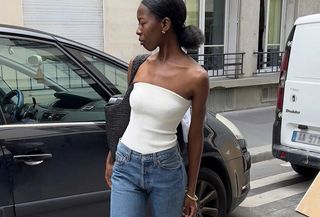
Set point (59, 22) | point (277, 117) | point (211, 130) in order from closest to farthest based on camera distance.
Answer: point (211, 130) → point (277, 117) → point (59, 22)

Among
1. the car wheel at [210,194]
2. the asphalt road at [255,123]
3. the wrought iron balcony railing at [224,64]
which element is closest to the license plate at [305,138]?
the car wheel at [210,194]

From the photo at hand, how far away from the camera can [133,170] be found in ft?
6.93

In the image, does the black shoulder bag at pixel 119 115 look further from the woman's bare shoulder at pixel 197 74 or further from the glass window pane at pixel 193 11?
the glass window pane at pixel 193 11

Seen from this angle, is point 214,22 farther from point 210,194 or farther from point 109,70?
point 109,70

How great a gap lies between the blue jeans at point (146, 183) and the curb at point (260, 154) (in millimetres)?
4417

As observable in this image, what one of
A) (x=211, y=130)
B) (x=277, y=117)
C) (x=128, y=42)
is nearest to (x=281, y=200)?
(x=277, y=117)

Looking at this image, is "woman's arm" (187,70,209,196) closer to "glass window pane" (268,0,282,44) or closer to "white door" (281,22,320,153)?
"white door" (281,22,320,153)

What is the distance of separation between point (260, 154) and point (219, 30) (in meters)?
4.54

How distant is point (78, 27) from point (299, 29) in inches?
159

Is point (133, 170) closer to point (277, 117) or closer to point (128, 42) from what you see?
point (277, 117)

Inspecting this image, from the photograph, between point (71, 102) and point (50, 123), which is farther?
point (71, 102)

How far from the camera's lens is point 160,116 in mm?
2049

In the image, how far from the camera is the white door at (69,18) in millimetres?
7316

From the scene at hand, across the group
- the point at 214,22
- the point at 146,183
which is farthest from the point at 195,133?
the point at 214,22
